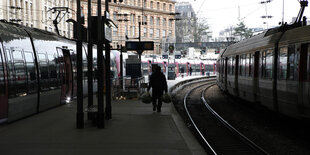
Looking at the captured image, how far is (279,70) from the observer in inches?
463

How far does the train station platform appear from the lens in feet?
24.6

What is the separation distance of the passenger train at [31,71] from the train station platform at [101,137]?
0.56 meters

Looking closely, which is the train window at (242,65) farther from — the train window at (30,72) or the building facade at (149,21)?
the building facade at (149,21)

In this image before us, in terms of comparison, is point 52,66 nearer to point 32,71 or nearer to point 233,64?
point 32,71

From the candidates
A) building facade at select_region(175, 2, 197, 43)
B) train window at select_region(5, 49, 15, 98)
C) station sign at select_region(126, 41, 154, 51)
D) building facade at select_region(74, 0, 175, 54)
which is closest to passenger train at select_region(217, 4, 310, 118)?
station sign at select_region(126, 41, 154, 51)

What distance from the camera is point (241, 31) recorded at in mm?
108750

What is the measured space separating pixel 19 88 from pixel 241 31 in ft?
335

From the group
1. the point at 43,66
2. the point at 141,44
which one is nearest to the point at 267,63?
the point at 43,66

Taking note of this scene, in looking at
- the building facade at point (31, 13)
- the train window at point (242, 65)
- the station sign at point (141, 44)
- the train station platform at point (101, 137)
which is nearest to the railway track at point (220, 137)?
the train station platform at point (101, 137)

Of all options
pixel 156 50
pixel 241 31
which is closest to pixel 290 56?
pixel 156 50

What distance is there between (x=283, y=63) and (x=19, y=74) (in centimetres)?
753

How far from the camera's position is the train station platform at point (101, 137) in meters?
7.49

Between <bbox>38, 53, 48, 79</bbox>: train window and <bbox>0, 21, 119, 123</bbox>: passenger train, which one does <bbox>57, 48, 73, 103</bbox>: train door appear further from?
<bbox>38, 53, 48, 79</bbox>: train window

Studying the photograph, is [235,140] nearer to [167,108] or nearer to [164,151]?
[164,151]
